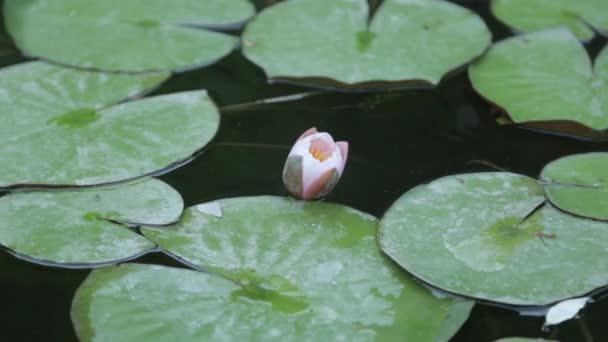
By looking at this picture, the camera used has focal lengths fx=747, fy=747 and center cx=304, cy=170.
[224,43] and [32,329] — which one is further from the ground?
[224,43]

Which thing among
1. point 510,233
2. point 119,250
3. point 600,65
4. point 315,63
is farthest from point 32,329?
point 600,65

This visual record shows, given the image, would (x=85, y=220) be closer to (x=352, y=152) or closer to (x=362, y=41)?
(x=352, y=152)

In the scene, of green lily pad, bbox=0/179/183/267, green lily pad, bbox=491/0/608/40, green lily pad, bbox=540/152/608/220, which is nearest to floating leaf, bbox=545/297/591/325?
green lily pad, bbox=540/152/608/220

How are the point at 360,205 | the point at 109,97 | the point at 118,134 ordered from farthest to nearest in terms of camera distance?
the point at 109,97
the point at 118,134
the point at 360,205

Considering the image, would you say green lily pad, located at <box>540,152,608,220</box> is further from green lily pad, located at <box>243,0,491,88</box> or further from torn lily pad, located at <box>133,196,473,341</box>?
green lily pad, located at <box>243,0,491,88</box>

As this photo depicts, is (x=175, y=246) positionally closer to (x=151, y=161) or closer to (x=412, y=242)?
(x=151, y=161)
